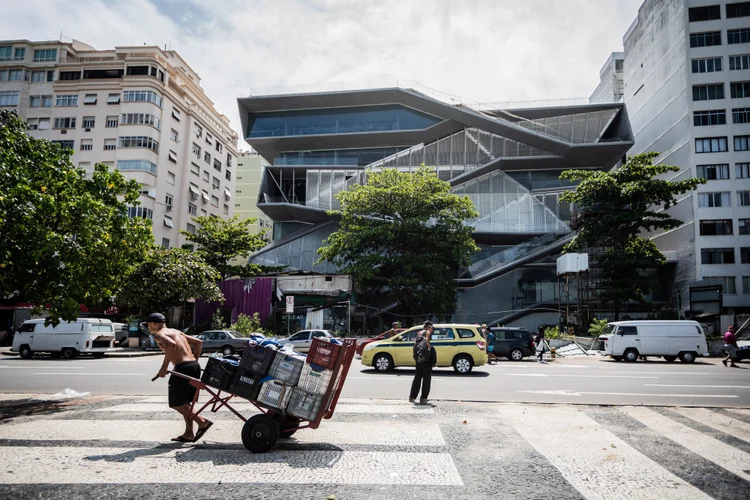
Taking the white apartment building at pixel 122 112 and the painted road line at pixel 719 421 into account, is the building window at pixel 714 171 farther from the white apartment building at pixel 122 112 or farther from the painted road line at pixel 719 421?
the white apartment building at pixel 122 112

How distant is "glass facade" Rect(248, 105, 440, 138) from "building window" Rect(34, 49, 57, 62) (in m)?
20.5

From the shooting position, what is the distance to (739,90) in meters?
41.7

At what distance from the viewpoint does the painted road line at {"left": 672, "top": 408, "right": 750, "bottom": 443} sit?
7273mm

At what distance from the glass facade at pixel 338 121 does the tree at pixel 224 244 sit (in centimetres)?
1384

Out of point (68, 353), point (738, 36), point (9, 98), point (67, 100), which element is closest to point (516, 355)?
point (68, 353)

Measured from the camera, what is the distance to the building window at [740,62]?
41.8 meters

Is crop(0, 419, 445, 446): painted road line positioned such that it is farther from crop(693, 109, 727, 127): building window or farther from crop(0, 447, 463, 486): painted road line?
crop(693, 109, 727, 127): building window

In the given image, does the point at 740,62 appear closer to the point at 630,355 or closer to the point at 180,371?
the point at 630,355

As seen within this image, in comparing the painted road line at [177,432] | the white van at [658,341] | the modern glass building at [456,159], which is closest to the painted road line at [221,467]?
the painted road line at [177,432]

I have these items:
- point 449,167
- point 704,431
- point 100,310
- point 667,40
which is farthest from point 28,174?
point 667,40

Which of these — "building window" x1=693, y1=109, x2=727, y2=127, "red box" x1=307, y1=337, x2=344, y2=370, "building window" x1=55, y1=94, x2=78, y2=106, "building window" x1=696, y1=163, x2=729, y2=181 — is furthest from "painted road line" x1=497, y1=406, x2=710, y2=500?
"building window" x1=55, y1=94, x2=78, y2=106

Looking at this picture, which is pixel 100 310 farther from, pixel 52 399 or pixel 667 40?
pixel 667 40

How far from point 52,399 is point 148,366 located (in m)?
7.65

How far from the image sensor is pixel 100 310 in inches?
1452
